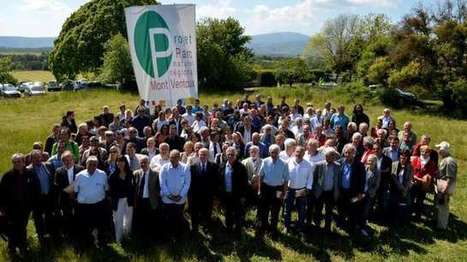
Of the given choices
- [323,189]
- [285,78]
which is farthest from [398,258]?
[285,78]

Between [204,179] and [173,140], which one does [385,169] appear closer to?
[204,179]

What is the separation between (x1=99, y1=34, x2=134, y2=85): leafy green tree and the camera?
3600 centimetres

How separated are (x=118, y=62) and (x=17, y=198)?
97.1ft

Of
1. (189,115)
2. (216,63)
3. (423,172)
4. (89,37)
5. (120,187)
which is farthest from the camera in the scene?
(89,37)

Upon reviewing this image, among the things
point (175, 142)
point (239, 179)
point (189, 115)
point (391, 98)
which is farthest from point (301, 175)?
point (391, 98)

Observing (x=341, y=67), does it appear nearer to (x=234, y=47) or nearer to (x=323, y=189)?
(x=234, y=47)

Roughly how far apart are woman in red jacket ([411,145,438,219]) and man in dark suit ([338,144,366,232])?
5.62 feet

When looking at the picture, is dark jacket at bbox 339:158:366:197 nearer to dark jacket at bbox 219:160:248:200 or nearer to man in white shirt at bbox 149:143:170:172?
dark jacket at bbox 219:160:248:200

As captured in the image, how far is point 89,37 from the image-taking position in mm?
43875

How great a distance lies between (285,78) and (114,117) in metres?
30.8

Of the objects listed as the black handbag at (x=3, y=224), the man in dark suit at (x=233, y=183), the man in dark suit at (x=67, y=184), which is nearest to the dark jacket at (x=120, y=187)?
the man in dark suit at (x=67, y=184)

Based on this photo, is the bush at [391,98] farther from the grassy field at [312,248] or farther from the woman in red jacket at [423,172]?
the woman in red jacket at [423,172]

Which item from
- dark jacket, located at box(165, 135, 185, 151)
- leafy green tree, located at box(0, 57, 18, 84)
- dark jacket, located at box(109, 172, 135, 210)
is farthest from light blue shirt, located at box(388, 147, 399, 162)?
leafy green tree, located at box(0, 57, 18, 84)

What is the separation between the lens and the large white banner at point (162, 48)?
12.0 m
